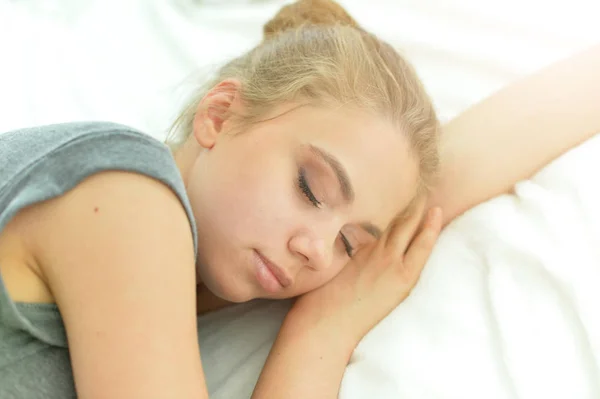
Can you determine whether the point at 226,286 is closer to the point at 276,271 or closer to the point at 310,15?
the point at 276,271

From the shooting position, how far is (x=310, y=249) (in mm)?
784

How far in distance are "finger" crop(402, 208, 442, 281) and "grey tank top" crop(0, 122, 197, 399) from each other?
1.20 feet

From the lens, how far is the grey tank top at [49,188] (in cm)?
62

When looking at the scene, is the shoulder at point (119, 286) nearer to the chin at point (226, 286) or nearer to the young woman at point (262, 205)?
the young woman at point (262, 205)

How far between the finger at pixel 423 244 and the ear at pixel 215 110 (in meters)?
Answer: 0.34

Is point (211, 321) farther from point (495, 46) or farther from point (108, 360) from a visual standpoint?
point (495, 46)

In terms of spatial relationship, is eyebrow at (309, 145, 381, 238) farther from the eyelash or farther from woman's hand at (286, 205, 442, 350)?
woman's hand at (286, 205, 442, 350)

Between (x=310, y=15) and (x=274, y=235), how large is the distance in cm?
51

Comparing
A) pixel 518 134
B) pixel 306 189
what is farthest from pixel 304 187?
pixel 518 134

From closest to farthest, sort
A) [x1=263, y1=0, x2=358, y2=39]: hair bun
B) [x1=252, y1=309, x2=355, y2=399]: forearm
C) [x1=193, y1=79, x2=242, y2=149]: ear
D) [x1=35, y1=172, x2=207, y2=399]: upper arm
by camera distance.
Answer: [x1=35, y1=172, x2=207, y2=399]: upper arm → [x1=252, y1=309, x2=355, y2=399]: forearm → [x1=193, y1=79, x2=242, y2=149]: ear → [x1=263, y1=0, x2=358, y2=39]: hair bun

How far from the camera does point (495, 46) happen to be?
131 centimetres

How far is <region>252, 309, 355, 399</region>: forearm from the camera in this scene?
757 mm

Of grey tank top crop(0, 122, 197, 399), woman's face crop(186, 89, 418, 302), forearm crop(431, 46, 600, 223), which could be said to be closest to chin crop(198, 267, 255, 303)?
woman's face crop(186, 89, 418, 302)

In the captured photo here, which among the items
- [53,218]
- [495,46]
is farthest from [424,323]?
[495,46]
